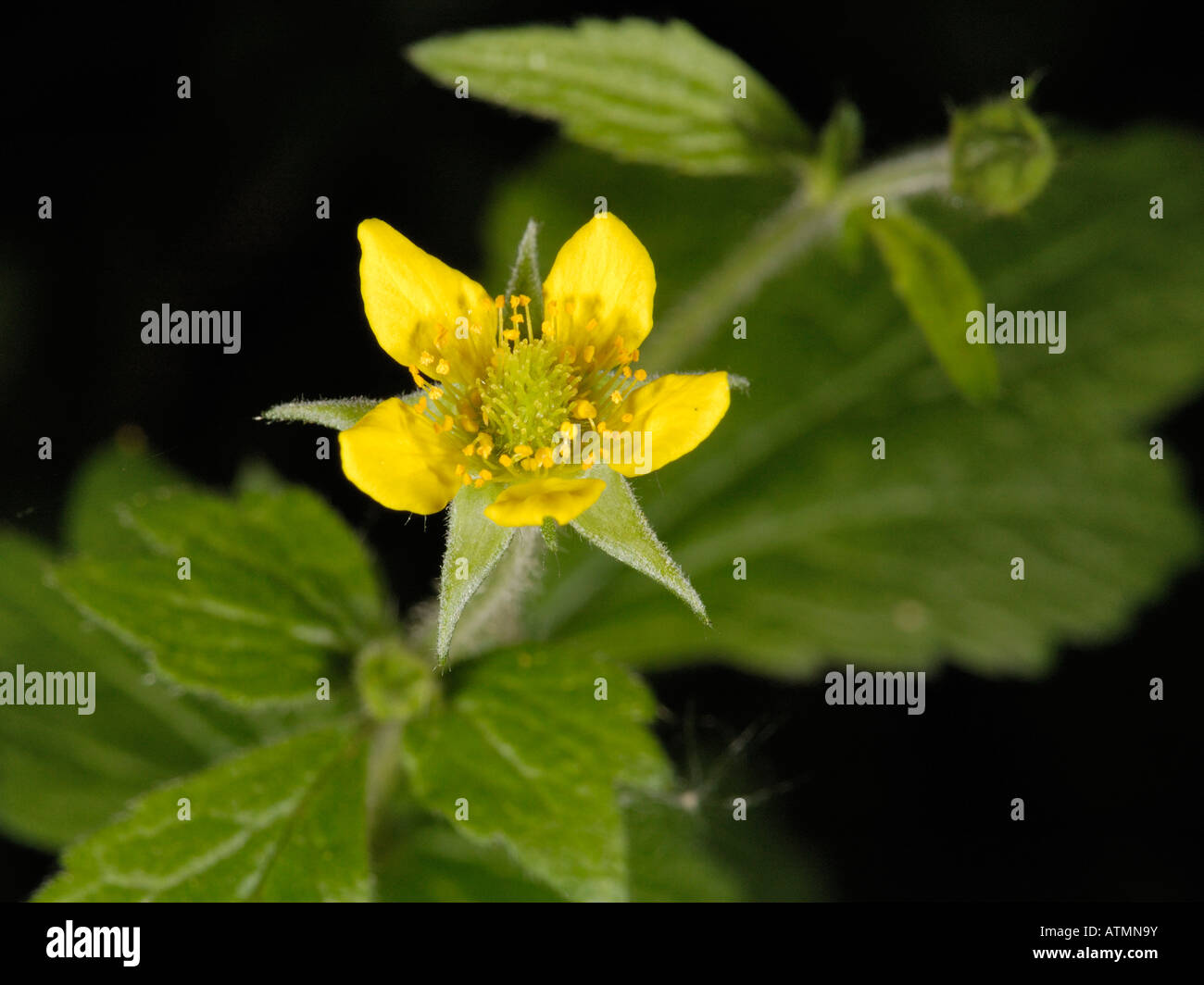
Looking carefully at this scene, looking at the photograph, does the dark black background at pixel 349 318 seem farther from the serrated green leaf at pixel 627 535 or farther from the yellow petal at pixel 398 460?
the serrated green leaf at pixel 627 535

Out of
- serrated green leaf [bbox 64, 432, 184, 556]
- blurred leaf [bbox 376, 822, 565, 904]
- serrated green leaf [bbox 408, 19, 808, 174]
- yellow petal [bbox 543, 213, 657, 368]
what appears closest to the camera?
yellow petal [bbox 543, 213, 657, 368]

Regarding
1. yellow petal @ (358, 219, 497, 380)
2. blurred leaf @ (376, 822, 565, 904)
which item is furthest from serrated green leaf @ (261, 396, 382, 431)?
blurred leaf @ (376, 822, 565, 904)

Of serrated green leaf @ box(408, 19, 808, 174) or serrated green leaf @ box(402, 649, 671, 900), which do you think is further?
serrated green leaf @ box(408, 19, 808, 174)

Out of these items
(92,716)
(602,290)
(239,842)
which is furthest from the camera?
(92,716)

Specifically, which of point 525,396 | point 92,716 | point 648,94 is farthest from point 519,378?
point 92,716

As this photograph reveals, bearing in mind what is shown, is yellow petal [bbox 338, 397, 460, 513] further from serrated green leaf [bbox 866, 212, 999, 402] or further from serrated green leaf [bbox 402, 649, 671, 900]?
serrated green leaf [bbox 866, 212, 999, 402]

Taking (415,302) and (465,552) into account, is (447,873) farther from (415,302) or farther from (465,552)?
(415,302)
